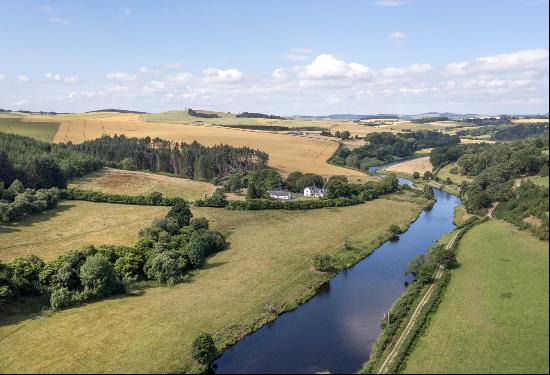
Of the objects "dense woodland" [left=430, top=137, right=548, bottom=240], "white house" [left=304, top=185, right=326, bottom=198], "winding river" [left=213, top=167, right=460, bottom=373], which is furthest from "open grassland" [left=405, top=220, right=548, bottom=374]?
"white house" [left=304, top=185, right=326, bottom=198]

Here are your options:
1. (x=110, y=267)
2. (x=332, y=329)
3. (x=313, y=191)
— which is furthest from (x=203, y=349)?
(x=313, y=191)

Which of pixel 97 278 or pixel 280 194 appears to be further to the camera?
pixel 280 194

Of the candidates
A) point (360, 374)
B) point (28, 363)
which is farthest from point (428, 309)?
point (28, 363)

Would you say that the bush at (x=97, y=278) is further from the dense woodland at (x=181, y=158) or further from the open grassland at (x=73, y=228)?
the dense woodland at (x=181, y=158)

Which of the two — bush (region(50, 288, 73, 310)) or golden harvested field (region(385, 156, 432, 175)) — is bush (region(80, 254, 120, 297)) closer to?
bush (region(50, 288, 73, 310))

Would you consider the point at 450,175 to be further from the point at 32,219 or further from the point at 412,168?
the point at 32,219
